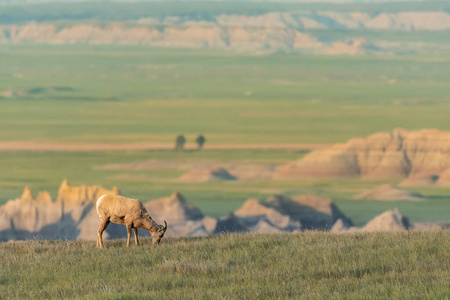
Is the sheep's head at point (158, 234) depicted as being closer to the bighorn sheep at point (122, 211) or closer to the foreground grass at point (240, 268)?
the foreground grass at point (240, 268)

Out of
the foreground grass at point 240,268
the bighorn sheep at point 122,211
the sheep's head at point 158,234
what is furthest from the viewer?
the sheep's head at point 158,234

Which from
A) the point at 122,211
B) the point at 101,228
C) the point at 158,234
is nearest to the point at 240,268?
the point at 158,234

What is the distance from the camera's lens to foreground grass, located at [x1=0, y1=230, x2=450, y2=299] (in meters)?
15.5

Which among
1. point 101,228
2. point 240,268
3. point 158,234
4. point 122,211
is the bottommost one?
point 240,268

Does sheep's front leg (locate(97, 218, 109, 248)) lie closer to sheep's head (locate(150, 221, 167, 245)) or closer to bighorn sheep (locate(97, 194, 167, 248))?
bighorn sheep (locate(97, 194, 167, 248))

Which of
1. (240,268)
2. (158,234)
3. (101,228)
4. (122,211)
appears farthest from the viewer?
(158,234)

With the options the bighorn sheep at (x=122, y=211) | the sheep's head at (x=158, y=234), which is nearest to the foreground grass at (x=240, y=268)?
the sheep's head at (x=158, y=234)

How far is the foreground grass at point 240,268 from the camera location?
1546 centimetres

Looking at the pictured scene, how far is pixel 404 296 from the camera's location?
14.8m

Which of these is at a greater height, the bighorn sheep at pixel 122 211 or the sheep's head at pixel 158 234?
the bighorn sheep at pixel 122 211

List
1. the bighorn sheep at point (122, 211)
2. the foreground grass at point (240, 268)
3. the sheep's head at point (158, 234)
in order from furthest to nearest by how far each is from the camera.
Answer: the sheep's head at point (158, 234)
the bighorn sheep at point (122, 211)
the foreground grass at point (240, 268)

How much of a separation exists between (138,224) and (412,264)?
5843 millimetres

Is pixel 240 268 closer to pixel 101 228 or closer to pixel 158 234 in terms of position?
pixel 158 234

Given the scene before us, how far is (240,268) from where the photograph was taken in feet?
58.0
